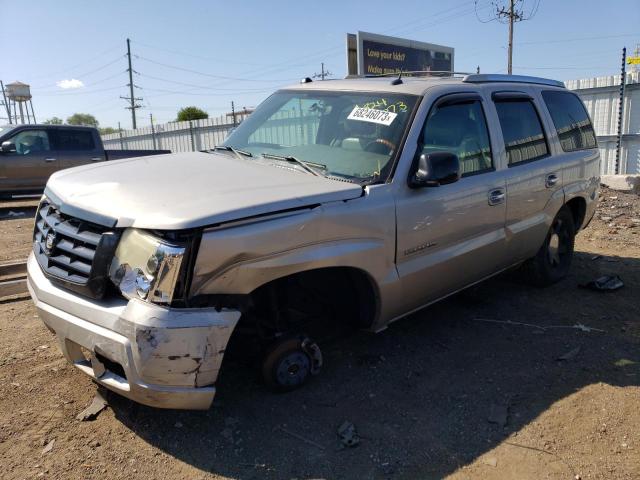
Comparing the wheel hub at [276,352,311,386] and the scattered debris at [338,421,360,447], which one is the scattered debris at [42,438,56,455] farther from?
the scattered debris at [338,421,360,447]

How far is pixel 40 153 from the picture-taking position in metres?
11.9

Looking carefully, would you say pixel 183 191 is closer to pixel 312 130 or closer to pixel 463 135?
pixel 312 130

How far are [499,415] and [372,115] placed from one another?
6.91 ft

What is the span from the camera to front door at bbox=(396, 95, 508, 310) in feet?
11.5

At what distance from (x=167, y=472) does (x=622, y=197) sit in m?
9.74

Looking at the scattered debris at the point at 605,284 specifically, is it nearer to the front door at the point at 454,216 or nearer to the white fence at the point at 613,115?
the front door at the point at 454,216

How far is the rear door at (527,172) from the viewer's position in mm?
4379

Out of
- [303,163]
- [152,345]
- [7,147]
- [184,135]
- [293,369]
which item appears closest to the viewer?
[152,345]

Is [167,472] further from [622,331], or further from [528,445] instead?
[622,331]

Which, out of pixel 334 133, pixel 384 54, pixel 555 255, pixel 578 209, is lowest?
pixel 555 255

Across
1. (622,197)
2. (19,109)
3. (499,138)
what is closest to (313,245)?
(499,138)

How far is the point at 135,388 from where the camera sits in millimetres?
2572

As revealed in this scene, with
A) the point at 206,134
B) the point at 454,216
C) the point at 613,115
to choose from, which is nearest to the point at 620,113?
the point at 613,115

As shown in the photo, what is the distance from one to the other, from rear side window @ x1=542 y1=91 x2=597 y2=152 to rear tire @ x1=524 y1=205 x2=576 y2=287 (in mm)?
665
